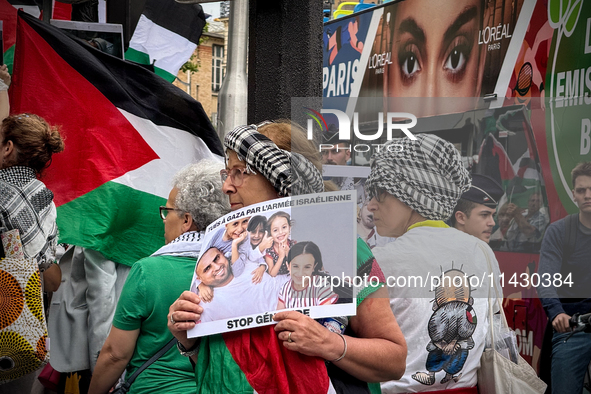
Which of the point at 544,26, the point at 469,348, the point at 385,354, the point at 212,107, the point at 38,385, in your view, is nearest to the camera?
the point at 385,354

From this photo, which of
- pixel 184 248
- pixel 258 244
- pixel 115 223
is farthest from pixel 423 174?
pixel 115 223

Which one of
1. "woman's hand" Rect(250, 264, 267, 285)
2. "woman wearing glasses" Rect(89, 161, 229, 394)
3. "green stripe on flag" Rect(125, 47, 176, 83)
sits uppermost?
"green stripe on flag" Rect(125, 47, 176, 83)

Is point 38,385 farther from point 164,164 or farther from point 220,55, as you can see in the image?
point 220,55

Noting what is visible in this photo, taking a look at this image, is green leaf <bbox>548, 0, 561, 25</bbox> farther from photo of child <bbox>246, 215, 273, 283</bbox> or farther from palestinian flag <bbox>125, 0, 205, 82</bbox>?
palestinian flag <bbox>125, 0, 205, 82</bbox>

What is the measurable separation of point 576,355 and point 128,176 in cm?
314

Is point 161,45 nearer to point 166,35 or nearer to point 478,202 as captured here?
point 166,35

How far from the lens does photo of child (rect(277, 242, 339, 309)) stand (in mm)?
1756

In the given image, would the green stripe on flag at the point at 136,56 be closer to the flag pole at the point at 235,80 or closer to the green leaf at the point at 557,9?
the flag pole at the point at 235,80

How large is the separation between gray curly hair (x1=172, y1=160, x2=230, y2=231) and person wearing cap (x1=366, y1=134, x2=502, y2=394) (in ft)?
2.99

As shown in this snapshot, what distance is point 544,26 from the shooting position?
2.75 m

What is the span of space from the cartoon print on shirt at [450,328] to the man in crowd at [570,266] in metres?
0.30

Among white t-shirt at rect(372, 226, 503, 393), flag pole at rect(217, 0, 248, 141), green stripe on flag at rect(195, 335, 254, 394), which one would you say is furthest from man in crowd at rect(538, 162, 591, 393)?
flag pole at rect(217, 0, 248, 141)

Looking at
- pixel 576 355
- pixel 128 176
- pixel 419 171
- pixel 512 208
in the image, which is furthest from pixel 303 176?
pixel 128 176

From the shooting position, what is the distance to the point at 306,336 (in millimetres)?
1702
